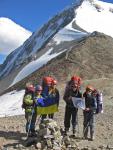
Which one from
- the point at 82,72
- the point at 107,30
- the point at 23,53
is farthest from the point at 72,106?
the point at 23,53

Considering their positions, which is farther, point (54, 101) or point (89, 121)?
point (89, 121)

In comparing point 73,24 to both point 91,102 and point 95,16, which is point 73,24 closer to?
point 95,16

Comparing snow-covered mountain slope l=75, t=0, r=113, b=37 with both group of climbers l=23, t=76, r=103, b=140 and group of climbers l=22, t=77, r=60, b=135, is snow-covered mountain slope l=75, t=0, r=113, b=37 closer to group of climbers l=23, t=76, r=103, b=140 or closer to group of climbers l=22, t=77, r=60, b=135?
group of climbers l=23, t=76, r=103, b=140

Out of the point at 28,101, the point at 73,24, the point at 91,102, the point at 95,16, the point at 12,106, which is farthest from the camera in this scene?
the point at 95,16

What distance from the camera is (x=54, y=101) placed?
16.7m

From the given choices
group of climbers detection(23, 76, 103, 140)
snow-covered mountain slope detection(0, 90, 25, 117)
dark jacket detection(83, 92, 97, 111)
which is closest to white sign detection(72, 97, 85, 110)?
group of climbers detection(23, 76, 103, 140)

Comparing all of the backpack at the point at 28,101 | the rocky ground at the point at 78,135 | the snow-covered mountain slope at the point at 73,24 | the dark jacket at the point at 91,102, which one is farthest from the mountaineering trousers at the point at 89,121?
the snow-covered mountain slope at the point at 73,24

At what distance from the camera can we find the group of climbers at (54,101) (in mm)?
16656

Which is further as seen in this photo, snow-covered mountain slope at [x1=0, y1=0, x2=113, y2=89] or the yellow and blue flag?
snow-covered mountain slope at [x1=0, y1=0, x2=113, y2=89]

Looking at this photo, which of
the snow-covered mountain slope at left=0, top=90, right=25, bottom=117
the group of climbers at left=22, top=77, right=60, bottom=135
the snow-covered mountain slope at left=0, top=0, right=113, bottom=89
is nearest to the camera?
the group of climbers at left=22, top=77, right=60, bottom=135

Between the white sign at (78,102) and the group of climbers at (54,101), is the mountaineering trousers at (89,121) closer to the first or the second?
the group of climbers at (54,101)

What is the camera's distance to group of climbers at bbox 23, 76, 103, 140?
16.7 meters

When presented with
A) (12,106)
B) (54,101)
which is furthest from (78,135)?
(12,106)

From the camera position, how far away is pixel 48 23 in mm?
173000
